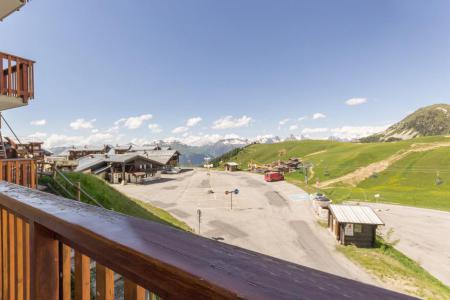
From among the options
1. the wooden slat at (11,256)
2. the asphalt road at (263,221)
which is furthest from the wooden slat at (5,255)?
the asphalt road at (263,221)

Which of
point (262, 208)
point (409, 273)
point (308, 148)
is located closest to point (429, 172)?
point (262, 208)

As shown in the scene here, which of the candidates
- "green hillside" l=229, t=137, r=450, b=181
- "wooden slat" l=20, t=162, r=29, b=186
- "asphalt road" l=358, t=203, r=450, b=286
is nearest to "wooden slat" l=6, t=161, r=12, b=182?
"wooden slat" l=20, t=162, r=29, b=186

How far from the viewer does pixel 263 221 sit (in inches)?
886

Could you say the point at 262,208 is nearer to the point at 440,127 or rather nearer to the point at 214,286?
the point at 214,286

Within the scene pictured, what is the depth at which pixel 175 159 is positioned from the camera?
211 ft

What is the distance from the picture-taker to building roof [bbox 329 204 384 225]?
56.4 feet

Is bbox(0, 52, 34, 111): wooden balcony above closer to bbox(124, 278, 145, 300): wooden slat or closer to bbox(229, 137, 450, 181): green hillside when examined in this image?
bbox(124, 278, 145, 300): wooden slat

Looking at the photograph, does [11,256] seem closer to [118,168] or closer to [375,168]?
[118,168]

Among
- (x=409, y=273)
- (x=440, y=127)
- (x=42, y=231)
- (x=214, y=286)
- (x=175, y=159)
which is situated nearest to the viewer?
(x=214, y=286)

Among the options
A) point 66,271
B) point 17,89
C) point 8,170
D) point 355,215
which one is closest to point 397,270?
point 355,215

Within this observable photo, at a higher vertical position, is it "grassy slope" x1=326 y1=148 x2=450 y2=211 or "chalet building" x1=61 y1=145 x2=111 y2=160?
"chalet building" x1=61 y1=145 x2=111 y2=160

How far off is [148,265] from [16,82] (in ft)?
32.0

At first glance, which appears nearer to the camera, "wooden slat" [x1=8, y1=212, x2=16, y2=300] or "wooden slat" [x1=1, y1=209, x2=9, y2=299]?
"wooden slat" [x1=8, y1=212, x2=16, y2=300]

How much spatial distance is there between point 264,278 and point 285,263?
0.12 metres
